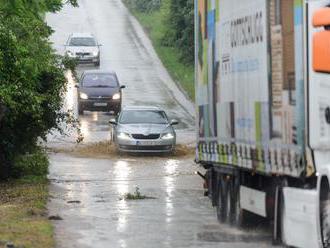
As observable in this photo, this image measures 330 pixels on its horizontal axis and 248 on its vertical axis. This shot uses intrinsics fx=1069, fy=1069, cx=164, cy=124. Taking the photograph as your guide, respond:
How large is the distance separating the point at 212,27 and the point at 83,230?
3853 mm

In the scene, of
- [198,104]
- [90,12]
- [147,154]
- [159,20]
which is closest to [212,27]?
[198,104]

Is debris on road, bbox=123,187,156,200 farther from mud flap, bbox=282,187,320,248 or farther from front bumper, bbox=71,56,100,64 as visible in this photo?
front bumper, bbox=71,56,100,64

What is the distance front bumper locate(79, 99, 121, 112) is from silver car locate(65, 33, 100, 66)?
14719 millimetres

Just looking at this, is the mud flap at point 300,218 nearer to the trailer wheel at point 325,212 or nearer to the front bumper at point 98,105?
the trailer wheel at point 325,212

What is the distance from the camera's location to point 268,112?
45.0ft

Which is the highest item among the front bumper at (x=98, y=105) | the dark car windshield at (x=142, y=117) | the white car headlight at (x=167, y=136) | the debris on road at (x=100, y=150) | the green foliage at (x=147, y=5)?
the green foliage at (x=147, y=5)

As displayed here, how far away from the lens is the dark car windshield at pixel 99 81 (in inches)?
1736

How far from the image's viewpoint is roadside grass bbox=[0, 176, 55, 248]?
48.9ft

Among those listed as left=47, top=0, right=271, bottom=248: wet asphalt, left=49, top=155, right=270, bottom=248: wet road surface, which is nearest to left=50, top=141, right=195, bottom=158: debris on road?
left=47, top=0, right=271, bottom=248: wet asphalt

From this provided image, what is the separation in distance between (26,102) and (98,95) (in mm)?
20139

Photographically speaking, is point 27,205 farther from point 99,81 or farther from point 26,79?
point 99,81

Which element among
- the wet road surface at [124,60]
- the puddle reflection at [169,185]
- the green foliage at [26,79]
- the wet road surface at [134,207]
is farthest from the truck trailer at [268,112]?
the wet road surface at [124,60]

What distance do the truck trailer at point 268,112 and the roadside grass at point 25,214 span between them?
2951 mm

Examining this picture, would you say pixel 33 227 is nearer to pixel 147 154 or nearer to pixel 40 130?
pixel 40 130
